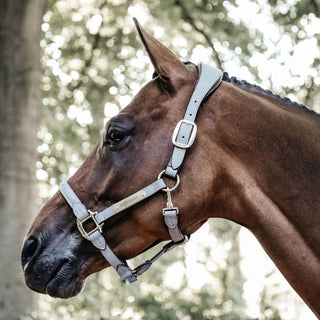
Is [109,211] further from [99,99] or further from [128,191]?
[99,99]

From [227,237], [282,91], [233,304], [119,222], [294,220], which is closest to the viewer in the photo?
[294,220]

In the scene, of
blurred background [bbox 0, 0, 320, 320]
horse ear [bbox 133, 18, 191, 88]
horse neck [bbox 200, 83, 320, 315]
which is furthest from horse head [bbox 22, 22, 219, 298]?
blurred background [bbox 0, 0, 320, 320]

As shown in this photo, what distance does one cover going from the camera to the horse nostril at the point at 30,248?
8.78 ft

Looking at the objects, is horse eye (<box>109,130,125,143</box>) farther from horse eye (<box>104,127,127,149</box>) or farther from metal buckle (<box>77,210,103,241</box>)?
metal buckle (<box>77,210,103,241</box>)

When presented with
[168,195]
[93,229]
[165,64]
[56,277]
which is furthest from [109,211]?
[165,64]

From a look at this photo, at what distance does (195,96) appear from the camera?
8.53 feet

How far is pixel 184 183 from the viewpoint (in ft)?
8.34

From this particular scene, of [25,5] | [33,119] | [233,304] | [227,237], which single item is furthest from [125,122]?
[227,237]

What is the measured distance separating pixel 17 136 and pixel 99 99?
3.55m

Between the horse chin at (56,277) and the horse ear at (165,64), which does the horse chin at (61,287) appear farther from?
the horse ear at (165,64)

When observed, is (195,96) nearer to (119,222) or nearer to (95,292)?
(119,222)

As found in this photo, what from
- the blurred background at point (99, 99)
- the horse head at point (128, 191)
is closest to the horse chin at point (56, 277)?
the horse head at point (128, 191)

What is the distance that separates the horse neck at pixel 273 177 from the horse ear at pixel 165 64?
0.21 metres

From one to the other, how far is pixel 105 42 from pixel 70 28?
0.78 meters
